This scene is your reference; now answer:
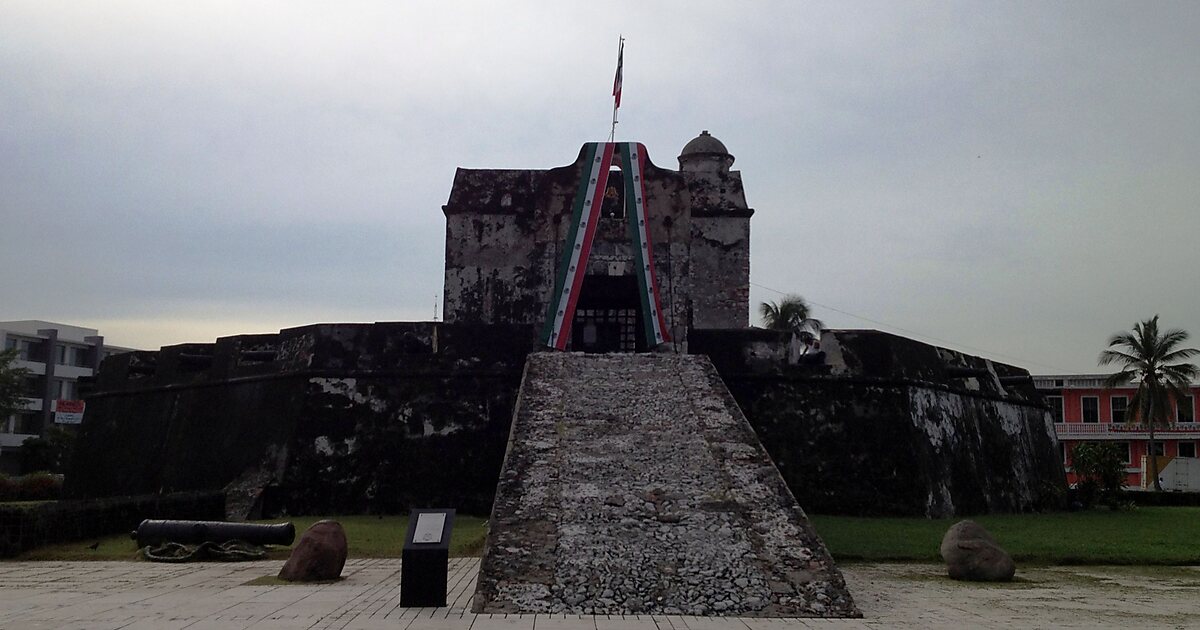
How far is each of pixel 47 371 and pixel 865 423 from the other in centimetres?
3680

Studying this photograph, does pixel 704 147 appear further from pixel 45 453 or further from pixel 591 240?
pixel 45 453

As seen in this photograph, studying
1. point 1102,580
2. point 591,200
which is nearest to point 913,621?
point 1102,580

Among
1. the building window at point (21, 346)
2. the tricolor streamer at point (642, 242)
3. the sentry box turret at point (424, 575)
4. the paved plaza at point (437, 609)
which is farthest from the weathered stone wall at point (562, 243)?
the building window at point (21, 346)

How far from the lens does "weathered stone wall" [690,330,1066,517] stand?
12.8 meters

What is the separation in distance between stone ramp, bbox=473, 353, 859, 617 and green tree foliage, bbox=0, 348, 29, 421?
100 feet

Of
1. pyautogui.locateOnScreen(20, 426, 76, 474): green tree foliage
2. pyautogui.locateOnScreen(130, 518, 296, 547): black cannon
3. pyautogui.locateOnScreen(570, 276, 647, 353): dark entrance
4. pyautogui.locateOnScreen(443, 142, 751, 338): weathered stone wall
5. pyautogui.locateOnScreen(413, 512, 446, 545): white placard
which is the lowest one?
pyautogui.locateOnScreen(20, 426, 76, 474): green tree foliage

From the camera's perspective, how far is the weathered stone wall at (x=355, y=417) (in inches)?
497

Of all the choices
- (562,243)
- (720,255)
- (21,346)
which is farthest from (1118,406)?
(21,346)

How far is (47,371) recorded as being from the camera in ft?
134

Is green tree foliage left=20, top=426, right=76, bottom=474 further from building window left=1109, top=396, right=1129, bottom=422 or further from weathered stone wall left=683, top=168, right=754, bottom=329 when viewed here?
building window left=1109, top=396, right=1129, bottom=422

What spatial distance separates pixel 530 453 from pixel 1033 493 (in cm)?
1038

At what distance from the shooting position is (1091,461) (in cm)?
1719

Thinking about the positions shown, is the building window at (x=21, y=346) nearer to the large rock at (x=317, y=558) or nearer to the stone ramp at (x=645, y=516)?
the stone ramp at (x=645, y=516)

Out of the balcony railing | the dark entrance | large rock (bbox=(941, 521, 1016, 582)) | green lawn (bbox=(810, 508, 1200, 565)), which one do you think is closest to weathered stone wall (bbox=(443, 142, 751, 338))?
the dark entrance
